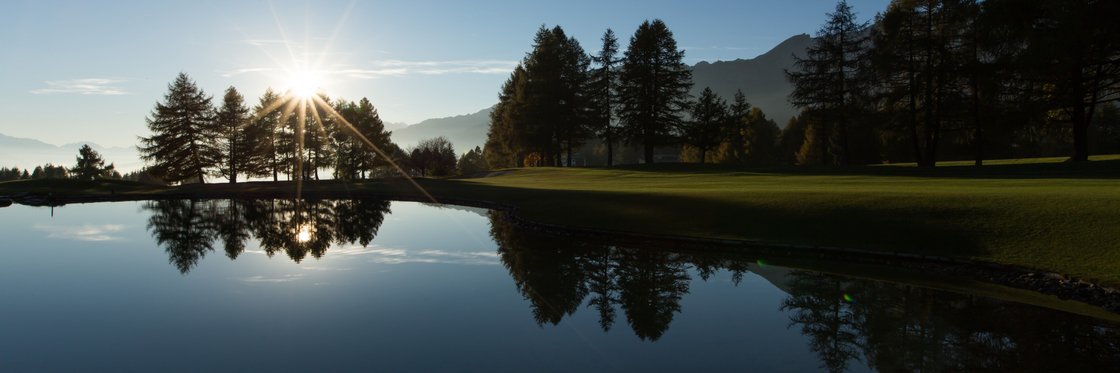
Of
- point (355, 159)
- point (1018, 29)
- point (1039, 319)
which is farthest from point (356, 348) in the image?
point (355, 159)

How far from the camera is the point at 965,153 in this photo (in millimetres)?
75500

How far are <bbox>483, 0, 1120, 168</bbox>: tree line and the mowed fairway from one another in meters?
6.97

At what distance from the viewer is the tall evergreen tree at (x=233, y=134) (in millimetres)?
72438

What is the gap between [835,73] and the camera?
1996 inches

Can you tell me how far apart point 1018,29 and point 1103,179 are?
13.8m

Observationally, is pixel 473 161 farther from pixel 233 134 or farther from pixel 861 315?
pixel 861 315

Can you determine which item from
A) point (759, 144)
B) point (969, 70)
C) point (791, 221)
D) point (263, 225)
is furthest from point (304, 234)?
point (759, 144)

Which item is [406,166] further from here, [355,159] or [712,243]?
[712,243]

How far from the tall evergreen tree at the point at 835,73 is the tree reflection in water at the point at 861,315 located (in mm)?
37080

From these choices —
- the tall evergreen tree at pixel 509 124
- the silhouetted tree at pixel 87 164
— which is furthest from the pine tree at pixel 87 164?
the tall evergreen tree at pixel 509 124

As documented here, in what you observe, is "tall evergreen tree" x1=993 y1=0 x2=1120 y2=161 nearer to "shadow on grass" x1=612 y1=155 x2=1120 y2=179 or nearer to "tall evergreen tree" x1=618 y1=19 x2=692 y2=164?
"shadow on grass" x1=612 y1=155 x2=1120 y2=179

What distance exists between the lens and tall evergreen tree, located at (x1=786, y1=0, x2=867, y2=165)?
49.7m

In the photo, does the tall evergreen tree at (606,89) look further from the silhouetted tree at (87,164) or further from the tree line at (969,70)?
the silhouetted tree at (87,164)

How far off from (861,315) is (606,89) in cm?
5385
